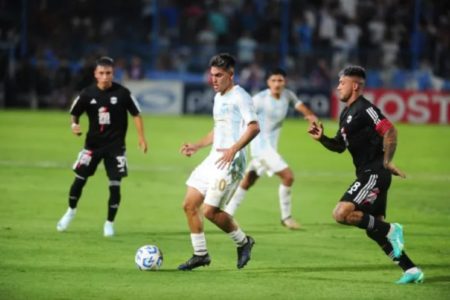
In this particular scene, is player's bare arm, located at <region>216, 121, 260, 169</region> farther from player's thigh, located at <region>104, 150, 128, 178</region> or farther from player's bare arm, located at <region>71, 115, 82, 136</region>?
player's bare arm, located at <region>71, 115, 82, 136</region>

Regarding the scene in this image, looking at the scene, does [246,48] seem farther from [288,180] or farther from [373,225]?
[373,225]

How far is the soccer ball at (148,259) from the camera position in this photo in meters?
10.3

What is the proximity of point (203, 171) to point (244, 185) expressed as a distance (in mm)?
4629

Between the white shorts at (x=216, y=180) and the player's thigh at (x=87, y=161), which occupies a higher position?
the white shorts at (x=216, y=180)

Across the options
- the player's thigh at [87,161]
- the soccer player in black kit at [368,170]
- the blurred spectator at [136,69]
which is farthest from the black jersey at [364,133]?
the blurred spectator at [136,69]

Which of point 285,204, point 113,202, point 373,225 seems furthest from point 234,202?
point 373,225

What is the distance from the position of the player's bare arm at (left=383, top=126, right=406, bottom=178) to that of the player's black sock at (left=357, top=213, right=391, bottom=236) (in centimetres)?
55

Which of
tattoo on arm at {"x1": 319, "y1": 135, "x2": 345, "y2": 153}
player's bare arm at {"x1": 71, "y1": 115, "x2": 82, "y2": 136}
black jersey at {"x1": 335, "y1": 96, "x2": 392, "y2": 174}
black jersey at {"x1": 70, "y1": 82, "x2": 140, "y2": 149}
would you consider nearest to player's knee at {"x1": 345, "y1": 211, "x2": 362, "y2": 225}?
black jersey at {"x1": 335, "y1": 96, "x2": 392, "y2": 174}

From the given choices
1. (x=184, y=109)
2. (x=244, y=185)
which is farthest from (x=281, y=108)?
(x=184, y=109)

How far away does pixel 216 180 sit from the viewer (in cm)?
1028

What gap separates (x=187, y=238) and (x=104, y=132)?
6.11ft

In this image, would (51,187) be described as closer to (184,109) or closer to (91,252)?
(91,252)

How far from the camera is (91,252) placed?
452 inches

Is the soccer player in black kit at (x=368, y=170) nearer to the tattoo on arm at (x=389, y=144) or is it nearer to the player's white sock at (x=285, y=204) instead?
the tattoo on arm at (x=389, y=144)
